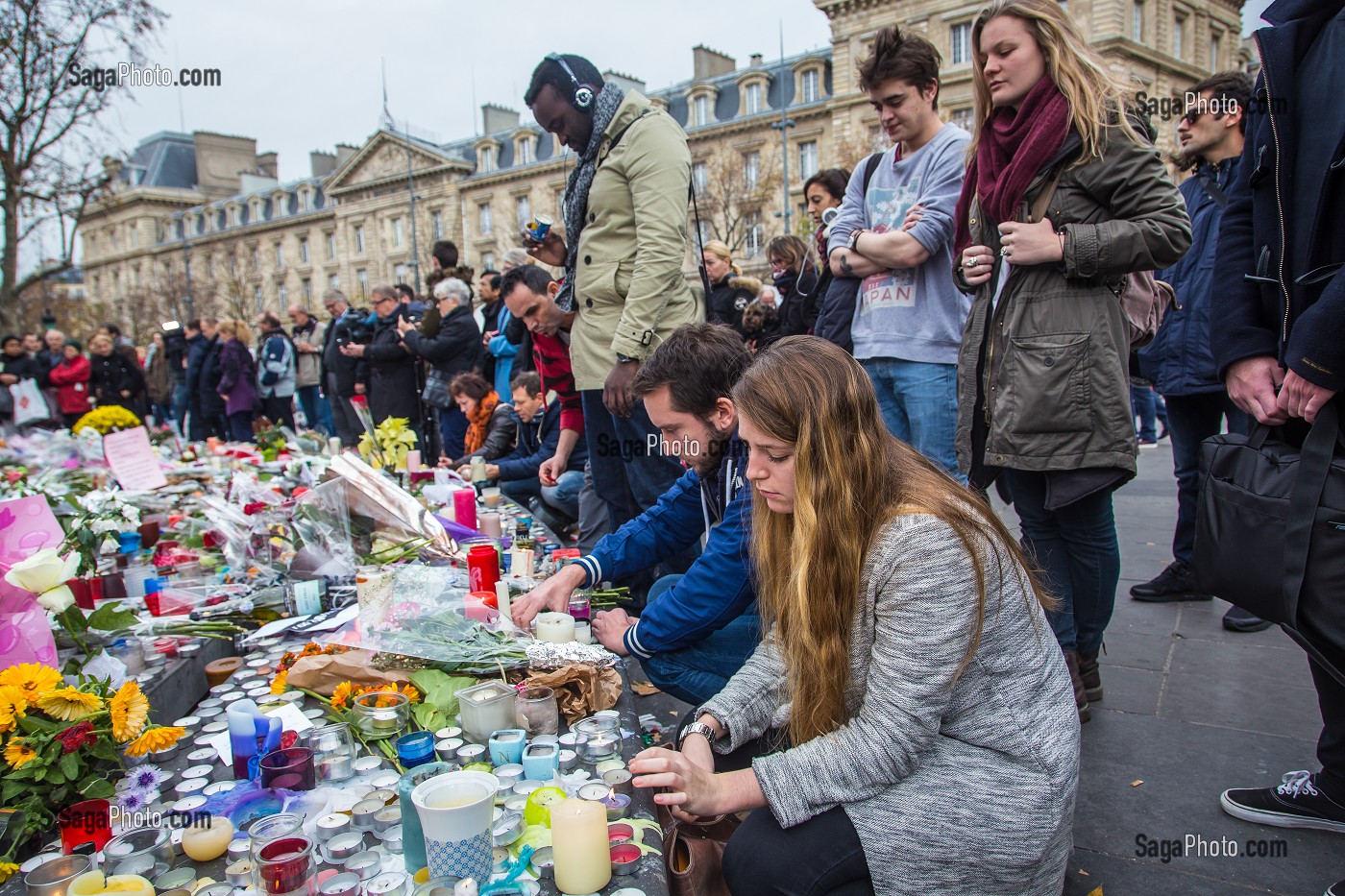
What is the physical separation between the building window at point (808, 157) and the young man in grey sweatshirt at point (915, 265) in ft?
107

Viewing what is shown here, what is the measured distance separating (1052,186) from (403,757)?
218 cm

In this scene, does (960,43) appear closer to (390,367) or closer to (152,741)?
(390,367)

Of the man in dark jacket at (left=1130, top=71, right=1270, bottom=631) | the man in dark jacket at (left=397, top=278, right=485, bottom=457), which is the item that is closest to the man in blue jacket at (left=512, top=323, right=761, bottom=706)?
the man in dark jacket at (left=1130, top=71, right=1270, bottom=631)

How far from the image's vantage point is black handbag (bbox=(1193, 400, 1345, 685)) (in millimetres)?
1485

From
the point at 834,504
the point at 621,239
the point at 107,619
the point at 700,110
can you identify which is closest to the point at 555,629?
the point at 834,504

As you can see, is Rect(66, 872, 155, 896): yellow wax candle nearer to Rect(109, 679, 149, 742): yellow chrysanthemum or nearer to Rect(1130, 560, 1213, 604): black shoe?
Rect(109, 679, 149, 742): yellow chrysanthemum

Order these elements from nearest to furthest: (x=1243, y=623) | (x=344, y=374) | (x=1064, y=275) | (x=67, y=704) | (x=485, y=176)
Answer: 1. (x=67, y=704)
2. (x=1064, y=275)
3. (x=1243, y=623)
4. (x=344, y=374)
5. (x=485, y=176)

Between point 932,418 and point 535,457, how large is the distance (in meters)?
2.68

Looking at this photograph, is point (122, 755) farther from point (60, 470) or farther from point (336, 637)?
point (60, 470)

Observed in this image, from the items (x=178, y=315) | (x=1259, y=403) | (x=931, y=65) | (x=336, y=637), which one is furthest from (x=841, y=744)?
(x=178, y=315)

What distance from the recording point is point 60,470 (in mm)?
5461

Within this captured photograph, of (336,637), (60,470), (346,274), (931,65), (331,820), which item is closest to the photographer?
(331,820)

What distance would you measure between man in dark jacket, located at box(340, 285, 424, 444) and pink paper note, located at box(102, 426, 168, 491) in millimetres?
2721

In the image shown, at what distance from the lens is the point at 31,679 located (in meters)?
1.63
